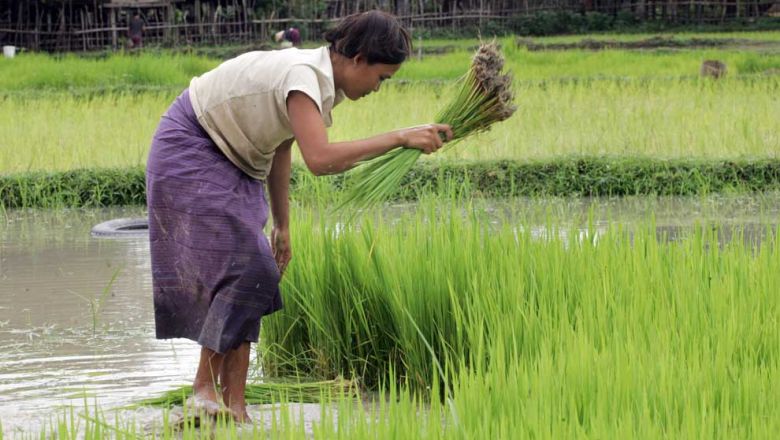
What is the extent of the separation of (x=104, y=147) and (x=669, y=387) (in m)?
6.76

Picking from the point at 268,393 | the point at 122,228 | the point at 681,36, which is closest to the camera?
the point at 268,393

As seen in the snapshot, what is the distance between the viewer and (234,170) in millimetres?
3330

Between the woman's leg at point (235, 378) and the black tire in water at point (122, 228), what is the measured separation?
3.44 m

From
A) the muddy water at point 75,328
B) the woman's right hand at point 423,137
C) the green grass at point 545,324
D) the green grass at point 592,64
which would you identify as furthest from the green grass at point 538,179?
the green grass at point 592,64

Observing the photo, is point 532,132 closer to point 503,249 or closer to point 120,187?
point 120,187

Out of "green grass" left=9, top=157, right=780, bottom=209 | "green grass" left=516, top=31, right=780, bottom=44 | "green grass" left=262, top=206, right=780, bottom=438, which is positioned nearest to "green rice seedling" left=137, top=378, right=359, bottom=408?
"green grass" left=262, top=206, right=780, bottom=438

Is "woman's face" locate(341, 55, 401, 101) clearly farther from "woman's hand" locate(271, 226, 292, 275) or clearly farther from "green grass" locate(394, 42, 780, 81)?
"green grass" locate(394, 42, 780, 81)

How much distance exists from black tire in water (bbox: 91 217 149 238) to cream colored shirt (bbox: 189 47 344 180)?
344 cm

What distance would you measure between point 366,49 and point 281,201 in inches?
24.2

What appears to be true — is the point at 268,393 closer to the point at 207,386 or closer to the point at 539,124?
the point at 207,386

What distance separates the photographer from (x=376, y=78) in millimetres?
3250

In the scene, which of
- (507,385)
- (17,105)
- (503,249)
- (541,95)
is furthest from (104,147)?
(507,385)

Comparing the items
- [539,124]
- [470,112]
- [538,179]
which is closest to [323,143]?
[470,112]

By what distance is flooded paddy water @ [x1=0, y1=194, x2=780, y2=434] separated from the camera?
3838 millimetres
